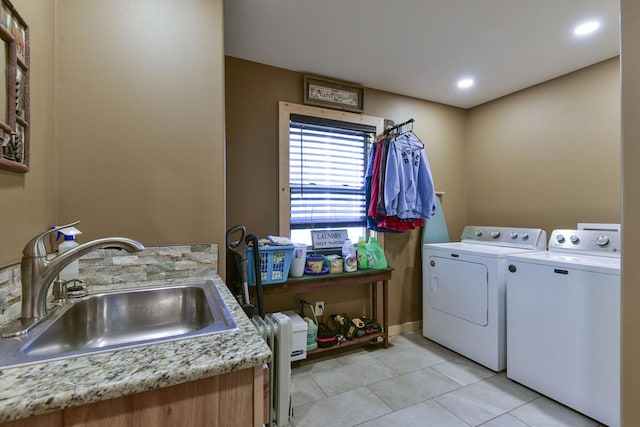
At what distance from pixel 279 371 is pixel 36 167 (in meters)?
1.51

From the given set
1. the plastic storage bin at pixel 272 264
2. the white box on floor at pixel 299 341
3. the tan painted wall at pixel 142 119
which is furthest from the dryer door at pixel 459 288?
the tan painted wall at pixel 142 119

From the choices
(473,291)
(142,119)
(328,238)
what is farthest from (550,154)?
(142,119)

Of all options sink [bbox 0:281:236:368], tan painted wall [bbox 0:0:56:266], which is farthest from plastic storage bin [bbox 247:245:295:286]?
tan painted wall [bbox 0:0:56:266]

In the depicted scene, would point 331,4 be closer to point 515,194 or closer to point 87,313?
point 87,313

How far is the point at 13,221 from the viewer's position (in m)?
0.99

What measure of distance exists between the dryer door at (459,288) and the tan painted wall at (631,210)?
1128mm

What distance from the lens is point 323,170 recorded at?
2701 mm

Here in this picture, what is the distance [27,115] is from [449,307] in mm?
3041

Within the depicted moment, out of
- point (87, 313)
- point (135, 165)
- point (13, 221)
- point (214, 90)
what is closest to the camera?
point (13, 221)

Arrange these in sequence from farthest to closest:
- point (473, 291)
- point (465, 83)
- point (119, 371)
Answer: point (465, 83) < point (473, 291) < point (119, 371)

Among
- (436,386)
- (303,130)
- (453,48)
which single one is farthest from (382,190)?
(436,386)

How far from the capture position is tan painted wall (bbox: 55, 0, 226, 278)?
53.1 inches

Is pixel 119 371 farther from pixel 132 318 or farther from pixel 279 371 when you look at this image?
pixel 279 371

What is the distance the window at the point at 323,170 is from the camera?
2.54 metres
